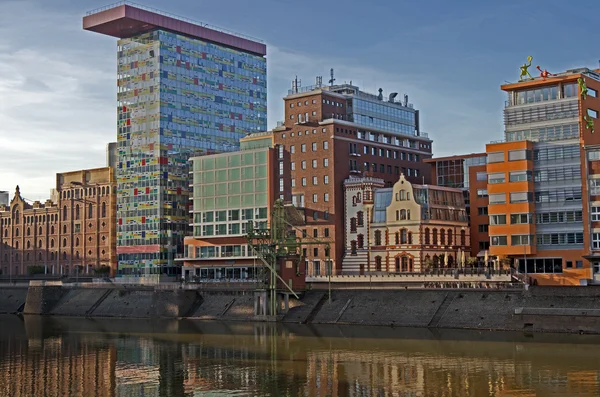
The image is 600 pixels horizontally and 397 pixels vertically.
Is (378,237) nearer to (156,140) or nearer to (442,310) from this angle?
(442,310)

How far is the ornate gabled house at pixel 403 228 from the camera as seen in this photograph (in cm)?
13712

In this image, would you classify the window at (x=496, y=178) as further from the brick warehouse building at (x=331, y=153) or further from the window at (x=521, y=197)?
the brick warehouse building at (x=331, y=153)

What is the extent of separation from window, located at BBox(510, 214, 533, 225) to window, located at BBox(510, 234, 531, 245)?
1.89 m

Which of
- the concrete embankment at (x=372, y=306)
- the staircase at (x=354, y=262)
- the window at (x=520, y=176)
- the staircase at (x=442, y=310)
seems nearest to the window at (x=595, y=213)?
the window at (x=520, y=176)

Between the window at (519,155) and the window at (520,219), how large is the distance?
8.15 m

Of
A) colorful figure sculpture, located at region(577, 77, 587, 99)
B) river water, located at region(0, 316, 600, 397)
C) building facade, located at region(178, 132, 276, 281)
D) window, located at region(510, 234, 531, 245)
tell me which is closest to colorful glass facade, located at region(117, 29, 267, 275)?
building facade, located at region(178, 132, 276, 281)

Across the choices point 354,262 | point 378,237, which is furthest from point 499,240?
point 354,262

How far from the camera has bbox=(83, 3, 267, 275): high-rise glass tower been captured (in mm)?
182625

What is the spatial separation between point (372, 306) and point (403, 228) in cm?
2825

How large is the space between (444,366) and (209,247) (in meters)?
98.5

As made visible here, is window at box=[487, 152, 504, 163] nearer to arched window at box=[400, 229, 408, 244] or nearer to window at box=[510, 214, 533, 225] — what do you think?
window at box=[510, 214, 533, 225]

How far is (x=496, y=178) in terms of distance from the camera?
409ft

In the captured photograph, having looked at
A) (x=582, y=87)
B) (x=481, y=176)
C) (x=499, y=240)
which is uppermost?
(x=582, y=87)

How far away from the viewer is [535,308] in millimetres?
98500
